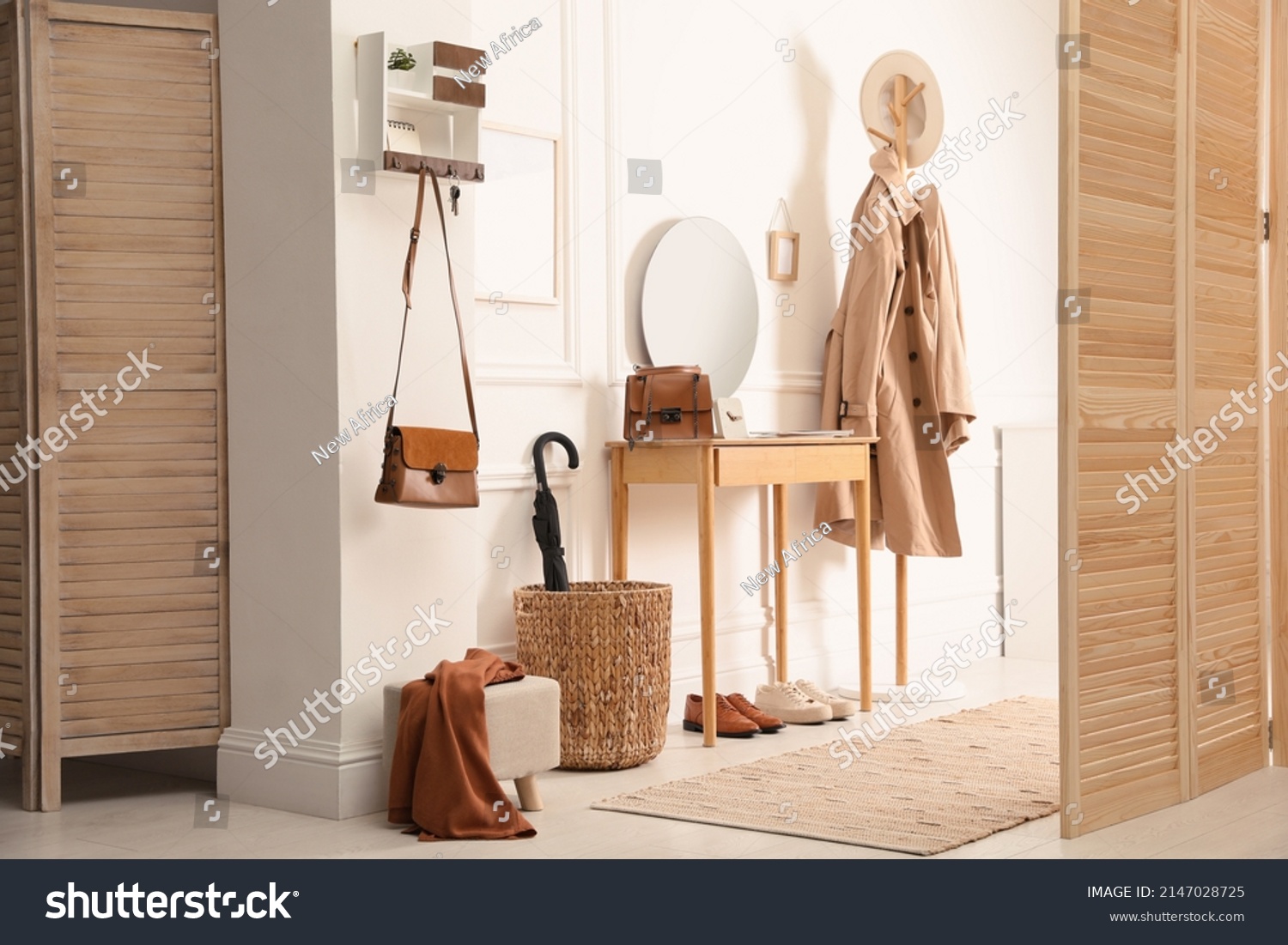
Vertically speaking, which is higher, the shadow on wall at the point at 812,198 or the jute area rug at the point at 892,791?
the shadow on wall at the point at 812,198

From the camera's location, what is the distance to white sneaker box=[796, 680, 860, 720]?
4402 mm

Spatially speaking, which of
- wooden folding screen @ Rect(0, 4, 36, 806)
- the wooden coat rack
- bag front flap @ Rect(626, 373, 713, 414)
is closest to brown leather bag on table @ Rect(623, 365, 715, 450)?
bag front flap @ Rect(626, 373, 713, 414)

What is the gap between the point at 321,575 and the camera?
10.6 ft

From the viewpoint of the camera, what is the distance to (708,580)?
3986mm

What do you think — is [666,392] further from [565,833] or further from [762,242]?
[565,833]

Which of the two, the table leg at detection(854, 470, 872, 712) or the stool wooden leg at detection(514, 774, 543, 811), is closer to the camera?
the stool wooden leg at detection(514, 774, 543, 811)

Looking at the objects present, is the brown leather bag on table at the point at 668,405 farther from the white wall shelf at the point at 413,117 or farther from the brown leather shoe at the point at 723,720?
the white wall shelf at the point at 413,117

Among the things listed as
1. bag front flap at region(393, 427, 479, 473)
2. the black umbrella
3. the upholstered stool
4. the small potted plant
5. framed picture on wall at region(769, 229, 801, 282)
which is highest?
the small potted plant

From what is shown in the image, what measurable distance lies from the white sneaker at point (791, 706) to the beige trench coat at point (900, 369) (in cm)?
71

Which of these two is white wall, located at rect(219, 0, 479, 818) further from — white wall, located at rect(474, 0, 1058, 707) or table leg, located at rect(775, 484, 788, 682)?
table leg, located at rect(775, 484, 788, 682)

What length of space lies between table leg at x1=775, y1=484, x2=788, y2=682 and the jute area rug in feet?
1.90

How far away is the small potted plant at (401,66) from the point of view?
3.27m

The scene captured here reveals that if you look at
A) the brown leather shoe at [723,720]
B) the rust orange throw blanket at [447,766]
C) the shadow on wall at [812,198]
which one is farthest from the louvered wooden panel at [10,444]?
the shadow on wall at [812,198]
